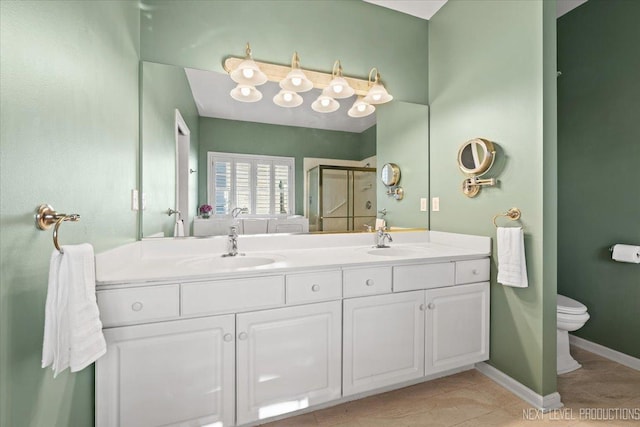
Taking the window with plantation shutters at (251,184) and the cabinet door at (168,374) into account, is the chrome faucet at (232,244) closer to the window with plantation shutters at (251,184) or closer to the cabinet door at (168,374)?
the window with plantation shutters at (251,184)

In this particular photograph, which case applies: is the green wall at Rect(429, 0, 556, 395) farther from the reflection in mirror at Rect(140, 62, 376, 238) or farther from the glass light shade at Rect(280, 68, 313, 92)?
the glass light shade at Rect(280, 68, 313, 92)

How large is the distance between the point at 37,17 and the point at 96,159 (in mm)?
482

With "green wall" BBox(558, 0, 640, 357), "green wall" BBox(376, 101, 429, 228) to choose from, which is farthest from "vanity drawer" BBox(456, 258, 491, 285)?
"green wall" BBox(558, 0, 640, 357)

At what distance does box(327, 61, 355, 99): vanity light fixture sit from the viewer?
6.56ft

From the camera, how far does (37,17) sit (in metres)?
0.81

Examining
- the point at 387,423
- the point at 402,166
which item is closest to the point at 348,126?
the point at 402,166

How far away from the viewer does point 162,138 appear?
1.74 m

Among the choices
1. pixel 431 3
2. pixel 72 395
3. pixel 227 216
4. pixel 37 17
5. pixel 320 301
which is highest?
pixel 431 3

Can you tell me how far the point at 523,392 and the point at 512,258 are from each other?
2.61ft

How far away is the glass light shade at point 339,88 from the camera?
6.55ft

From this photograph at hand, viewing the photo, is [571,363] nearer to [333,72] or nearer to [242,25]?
[333,72]

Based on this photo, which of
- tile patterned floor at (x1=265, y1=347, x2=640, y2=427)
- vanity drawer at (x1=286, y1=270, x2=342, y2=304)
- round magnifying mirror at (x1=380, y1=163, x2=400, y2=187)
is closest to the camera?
vanity drawer at (x1=286, y1=270, x2=342, y2=304)

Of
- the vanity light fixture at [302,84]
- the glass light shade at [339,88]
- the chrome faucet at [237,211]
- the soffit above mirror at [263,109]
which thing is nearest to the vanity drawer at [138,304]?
the chrome faucet at [237,211]

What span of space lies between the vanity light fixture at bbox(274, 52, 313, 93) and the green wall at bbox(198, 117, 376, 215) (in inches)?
10.1
